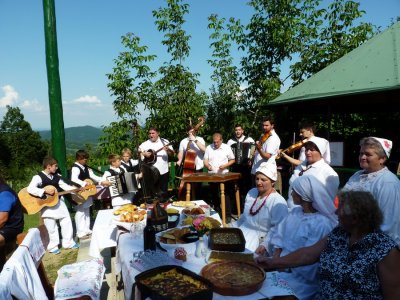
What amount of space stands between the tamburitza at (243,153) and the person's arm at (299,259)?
15.8ft

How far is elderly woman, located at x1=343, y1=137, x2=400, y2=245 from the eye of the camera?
9.98ft

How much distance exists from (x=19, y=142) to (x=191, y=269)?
55.6m

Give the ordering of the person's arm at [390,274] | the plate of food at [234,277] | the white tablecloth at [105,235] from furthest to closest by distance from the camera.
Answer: the white tablecloth at [105,235], the plate of food at [234,277], the person's arm at [390,274]

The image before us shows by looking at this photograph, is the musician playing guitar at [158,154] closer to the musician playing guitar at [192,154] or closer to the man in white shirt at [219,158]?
the musician playing guitar at [192,154]

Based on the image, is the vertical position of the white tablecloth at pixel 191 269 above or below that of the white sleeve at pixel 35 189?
below

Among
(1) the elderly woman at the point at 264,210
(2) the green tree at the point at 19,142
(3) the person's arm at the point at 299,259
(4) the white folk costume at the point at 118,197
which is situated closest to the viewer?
(3) the person's arm at the point at 299,259

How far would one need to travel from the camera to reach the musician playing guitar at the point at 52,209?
5703mm

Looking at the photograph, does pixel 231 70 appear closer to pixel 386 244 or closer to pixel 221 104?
pixel 221 104

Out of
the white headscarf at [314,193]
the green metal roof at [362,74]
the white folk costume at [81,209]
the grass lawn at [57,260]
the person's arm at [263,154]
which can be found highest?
the green metal roof at [362,74]

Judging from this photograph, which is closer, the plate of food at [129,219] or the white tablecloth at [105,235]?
the plate of food at [129,219]

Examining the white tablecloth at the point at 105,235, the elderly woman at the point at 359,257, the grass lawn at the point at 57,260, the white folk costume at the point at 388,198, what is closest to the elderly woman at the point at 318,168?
the white folk costume at the point at 388,198

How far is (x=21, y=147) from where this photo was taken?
1981 inches

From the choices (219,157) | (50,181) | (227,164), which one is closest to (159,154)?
(219,157)

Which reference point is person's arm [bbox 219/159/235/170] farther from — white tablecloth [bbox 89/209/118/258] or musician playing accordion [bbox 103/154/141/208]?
white tablecloth [bbox 89/209/118/258]
